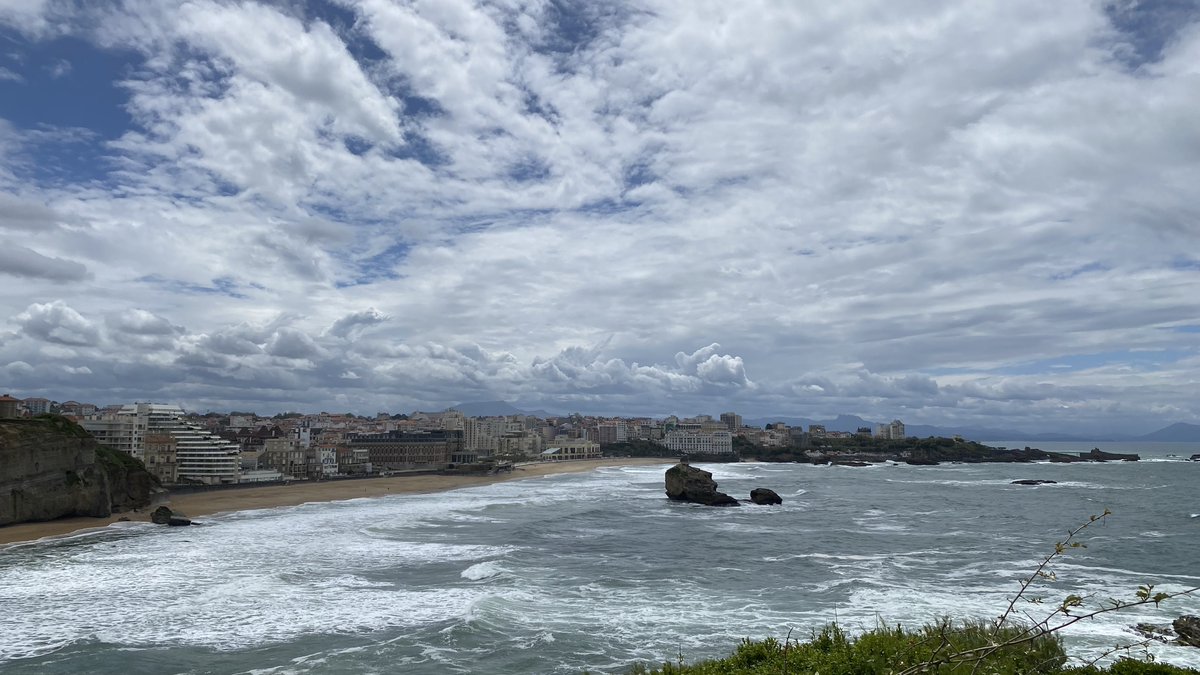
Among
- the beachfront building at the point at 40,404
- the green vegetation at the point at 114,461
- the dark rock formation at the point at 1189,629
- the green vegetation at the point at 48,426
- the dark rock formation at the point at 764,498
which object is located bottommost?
the dark rock formation at the point at 764,498

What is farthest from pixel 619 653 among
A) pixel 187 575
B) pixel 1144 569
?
pixel 1144 569

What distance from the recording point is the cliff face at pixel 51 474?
50469 millimetres

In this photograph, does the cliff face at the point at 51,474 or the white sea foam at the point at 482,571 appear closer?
the white sea foam at the point at 482,571

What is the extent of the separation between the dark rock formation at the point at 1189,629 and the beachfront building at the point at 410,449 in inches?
4824

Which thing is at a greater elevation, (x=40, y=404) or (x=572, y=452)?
(x=40, y=404)

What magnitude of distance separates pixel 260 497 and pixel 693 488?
43.0 metres

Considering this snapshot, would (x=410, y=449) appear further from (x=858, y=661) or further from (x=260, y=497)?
(x=858, y=661)

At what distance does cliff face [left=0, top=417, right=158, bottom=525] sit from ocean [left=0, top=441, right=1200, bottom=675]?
8876 mm

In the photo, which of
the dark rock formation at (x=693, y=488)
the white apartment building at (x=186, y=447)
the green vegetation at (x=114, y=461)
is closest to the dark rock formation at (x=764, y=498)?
the dark rock formation at (x=693, y=488)

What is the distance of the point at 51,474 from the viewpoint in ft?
177

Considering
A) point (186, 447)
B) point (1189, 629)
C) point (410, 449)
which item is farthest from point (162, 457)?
point (1189, 629)

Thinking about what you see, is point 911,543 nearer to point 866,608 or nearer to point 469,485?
point 866,608

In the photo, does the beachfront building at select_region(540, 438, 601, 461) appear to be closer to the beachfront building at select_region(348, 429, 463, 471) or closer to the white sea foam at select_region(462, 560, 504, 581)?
the beachfront building at select_region(348, 429, 463, 471)

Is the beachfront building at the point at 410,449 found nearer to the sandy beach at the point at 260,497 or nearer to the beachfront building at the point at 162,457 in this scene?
the sandy beach at the point at 260,497
